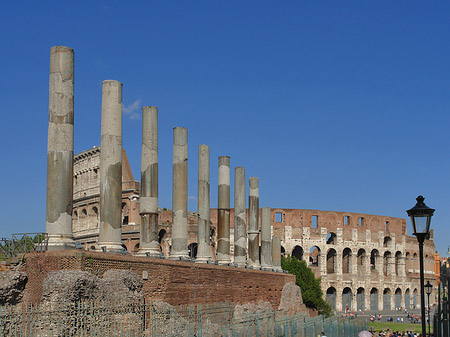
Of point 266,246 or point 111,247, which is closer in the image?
point 111,247

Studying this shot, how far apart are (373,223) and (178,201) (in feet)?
115

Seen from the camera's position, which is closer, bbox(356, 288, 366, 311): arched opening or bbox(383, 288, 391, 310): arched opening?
bbox(356, 288, 366, 311): arched opening

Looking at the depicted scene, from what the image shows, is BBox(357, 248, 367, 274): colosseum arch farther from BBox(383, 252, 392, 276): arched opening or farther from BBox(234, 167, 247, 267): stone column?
BBox(234, 167, 247, 267): stone column

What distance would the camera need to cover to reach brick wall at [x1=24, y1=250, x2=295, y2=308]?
37.1 feet

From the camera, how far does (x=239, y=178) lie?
25.5m

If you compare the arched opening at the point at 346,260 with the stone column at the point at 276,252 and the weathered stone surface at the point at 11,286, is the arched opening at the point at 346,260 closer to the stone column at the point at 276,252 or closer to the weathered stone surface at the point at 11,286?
the stone column at the point at 276,252

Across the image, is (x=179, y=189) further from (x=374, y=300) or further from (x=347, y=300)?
(x=374, y=300)

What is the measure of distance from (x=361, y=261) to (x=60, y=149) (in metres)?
42.4

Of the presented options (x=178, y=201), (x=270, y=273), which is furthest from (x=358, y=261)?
(x=178, y=201)

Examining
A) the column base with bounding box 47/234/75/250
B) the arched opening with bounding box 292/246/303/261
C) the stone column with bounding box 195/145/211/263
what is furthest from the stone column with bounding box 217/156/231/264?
the arched opening with bounding box 292/246/303/261

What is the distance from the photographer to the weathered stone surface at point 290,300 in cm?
2527

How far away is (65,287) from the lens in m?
10.8

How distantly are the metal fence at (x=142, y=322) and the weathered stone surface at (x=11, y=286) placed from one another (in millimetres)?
167

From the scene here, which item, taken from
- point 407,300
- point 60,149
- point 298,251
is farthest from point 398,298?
point 60,149
